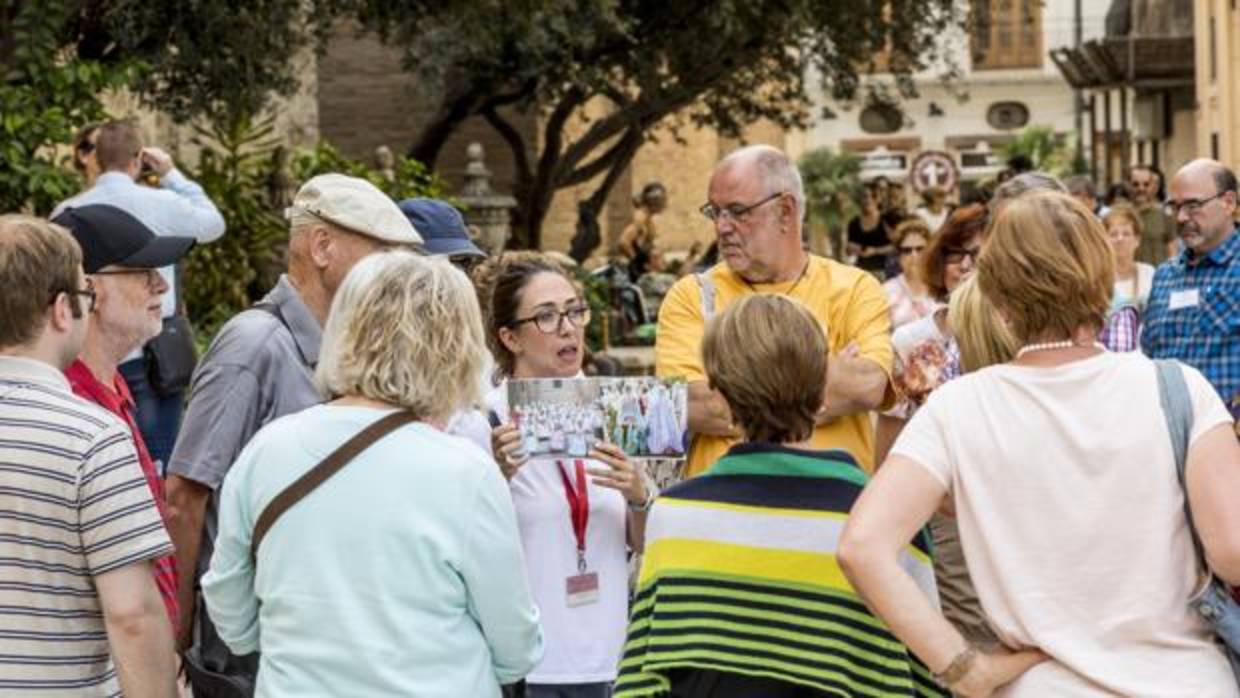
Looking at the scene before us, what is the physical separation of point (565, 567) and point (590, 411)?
1.83 ft

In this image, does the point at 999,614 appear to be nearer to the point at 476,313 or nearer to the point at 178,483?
the point at 476,313

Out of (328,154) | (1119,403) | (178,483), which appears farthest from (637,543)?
(328,154)

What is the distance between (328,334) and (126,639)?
741 millimetres

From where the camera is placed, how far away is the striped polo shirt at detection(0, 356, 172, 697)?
456 centimetres

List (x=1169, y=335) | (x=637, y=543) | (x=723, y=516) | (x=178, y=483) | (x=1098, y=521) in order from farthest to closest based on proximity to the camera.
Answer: (x=1169, y=335) → (x=637, y=543) → (x=178, y=483) → (x=723, y=516) → (x=1098, y=521)

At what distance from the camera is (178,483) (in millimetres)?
5598

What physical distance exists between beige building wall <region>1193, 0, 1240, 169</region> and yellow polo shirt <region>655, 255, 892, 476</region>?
24.7 metres

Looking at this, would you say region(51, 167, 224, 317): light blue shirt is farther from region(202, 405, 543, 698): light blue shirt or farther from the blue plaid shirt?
region(202, 405, 543, 698): light blue shirt

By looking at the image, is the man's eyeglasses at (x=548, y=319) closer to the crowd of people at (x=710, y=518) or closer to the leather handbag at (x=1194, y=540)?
the crowd of people at (x=710, y=518)

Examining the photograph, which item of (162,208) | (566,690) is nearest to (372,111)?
→ (162,208)

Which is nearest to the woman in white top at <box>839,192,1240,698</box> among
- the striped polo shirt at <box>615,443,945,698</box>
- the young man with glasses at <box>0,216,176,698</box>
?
the striped polo shirt at <box>615,443,945,698</box>

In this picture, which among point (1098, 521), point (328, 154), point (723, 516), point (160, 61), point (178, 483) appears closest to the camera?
A: point (1098, 521)

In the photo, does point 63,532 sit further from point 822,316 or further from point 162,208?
point 162,208

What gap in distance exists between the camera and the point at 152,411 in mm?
9305
